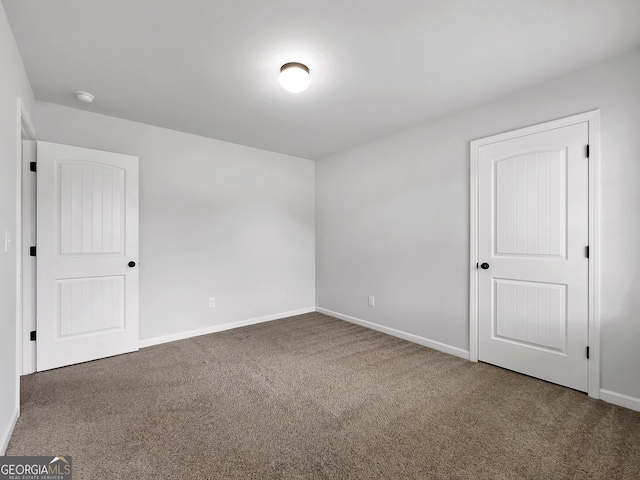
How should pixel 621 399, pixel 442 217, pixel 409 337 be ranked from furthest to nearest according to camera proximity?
1. pixel 409 337
2. pixel 442 217
3. pixel 621 399

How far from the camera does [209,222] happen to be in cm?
394

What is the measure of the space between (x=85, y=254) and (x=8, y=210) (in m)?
1.24

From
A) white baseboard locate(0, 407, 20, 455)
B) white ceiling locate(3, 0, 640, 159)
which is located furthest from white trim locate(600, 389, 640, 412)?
white baseboard locate(0, 407, 20, 455)

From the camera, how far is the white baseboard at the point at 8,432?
1678 millimetres

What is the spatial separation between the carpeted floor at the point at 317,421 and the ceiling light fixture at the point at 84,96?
2.50 metres

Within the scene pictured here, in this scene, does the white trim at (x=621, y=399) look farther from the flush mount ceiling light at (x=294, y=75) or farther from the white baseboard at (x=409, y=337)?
the flush mount ceiling light at (x=294, y=75)

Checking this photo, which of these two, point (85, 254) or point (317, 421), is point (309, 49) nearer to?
point (317, 421)

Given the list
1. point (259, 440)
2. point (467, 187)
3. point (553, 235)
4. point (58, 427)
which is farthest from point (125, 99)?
point (553, 235)

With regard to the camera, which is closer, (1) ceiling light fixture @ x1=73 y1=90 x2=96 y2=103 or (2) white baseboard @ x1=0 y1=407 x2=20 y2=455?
(2) white baseboard @ x1=0 y1=407 x2=20 y2=455

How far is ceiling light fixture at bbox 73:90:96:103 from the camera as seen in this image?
270 cm

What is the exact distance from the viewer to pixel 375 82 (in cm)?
256

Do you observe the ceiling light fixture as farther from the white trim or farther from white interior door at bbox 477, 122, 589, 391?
the white trim

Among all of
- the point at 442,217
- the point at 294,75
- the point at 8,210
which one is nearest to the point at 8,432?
the point at 8,210

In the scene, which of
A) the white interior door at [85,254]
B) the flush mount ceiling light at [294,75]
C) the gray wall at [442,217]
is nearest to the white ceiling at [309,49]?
the flush mount ceiling light at [294,75]
